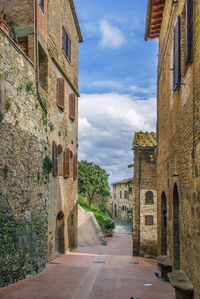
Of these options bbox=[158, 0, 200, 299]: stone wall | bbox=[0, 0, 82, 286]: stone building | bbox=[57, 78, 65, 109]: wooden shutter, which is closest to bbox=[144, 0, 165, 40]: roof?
bbox=[158, 0, 200, 299]: stone wall

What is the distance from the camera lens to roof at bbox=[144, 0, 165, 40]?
10.5 meters

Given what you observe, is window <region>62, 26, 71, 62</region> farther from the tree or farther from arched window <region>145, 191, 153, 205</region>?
the tree

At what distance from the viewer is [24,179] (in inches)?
344

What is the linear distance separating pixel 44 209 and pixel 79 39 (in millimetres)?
11579

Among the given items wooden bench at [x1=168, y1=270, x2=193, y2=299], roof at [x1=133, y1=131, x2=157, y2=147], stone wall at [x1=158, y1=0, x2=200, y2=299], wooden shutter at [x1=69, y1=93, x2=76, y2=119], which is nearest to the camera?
stone wall at [x1=158, y1=0, x2=200, y2=299]

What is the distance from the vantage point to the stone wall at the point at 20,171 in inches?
288

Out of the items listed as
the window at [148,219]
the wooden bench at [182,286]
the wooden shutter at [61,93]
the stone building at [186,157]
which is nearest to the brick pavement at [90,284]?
the stone building at [186,157]

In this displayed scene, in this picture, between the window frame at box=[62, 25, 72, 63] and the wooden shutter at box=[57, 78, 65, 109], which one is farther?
the window frame at box=[62, 25, 72, 63]

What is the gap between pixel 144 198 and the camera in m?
15.7

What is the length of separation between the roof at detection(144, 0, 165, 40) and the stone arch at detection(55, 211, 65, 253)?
9.45 m

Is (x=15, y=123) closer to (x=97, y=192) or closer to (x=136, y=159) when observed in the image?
(x=136, y=159)

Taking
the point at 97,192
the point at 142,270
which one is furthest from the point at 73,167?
the point at 97,192

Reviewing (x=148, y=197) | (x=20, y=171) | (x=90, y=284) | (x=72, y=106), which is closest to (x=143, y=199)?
(x=148, y=197)

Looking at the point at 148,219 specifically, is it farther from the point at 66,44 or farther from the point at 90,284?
the point at 66,44
